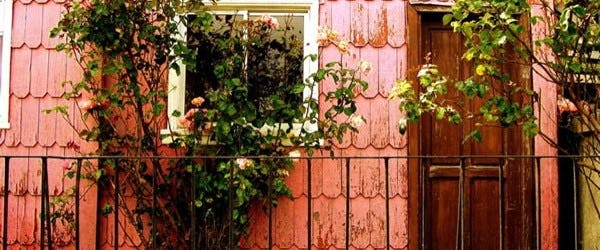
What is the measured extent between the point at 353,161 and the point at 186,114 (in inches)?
56.5

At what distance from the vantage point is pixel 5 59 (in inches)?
219

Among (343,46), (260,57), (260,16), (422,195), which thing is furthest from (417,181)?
(260,16)

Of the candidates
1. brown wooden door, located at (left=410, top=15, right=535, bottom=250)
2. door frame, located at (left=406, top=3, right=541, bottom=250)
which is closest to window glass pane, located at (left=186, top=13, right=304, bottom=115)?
door frame, located at (left=406, top=3, right=541, bottom=250)

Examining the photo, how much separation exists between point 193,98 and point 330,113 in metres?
1.20

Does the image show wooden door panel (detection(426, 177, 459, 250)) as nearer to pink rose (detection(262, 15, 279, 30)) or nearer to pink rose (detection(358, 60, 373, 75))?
pink rose (detection(358, 60, 373, 75))

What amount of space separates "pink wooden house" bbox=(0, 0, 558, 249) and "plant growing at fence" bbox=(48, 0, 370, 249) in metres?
0.20

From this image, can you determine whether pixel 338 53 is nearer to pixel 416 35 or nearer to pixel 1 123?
pixel 416 35

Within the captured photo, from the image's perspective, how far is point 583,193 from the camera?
18.5ft

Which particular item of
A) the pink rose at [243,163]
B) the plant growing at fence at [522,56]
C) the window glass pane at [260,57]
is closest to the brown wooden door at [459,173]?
the plant growing at fence at [522,56]

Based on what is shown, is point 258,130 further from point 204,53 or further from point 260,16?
point 260,16

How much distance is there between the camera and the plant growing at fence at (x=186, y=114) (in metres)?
5.18

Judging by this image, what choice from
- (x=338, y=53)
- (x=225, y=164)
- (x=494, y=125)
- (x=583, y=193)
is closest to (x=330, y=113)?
(x=338, y=53)

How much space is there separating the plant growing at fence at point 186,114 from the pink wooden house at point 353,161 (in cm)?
20

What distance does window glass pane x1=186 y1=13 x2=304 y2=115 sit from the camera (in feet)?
18.3
